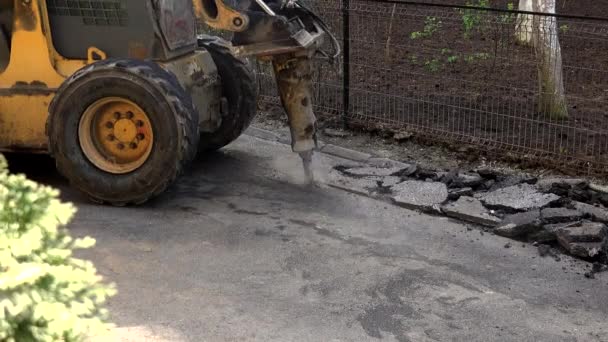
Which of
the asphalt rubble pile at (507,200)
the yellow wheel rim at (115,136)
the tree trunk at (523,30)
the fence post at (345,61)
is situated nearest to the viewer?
the asphalt rubble pile at (507,200)

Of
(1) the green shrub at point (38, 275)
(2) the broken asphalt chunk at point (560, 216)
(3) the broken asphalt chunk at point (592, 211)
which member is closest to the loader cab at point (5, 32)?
(2) the broken asphalt chunk at point (560, 216)

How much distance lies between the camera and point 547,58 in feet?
25.7

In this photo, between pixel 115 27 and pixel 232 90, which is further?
pixel 232 90

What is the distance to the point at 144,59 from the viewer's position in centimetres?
685

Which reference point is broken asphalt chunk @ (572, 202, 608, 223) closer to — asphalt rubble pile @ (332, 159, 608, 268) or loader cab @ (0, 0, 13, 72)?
asphalt rubble pile @ (332, 159, 608, 268)

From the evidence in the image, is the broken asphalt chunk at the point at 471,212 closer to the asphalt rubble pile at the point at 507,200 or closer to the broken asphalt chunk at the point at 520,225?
the asphalt rubble pile at the point at 507,200

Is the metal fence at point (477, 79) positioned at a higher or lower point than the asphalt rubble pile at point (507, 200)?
higher

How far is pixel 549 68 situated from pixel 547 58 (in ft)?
0.45

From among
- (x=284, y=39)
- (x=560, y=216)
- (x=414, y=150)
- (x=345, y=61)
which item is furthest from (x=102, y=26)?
(x=560, y=216)

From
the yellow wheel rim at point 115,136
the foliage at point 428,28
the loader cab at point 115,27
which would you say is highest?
the loader cab at point 115,27

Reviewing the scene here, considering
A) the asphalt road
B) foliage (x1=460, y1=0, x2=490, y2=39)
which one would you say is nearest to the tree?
foliage (x1=460, y1=0, x2=490, y2=39)

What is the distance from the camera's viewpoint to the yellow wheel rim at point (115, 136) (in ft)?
21.7

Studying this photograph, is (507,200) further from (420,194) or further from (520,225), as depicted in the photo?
(420,194)

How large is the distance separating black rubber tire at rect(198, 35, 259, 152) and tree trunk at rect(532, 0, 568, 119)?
2573mm
